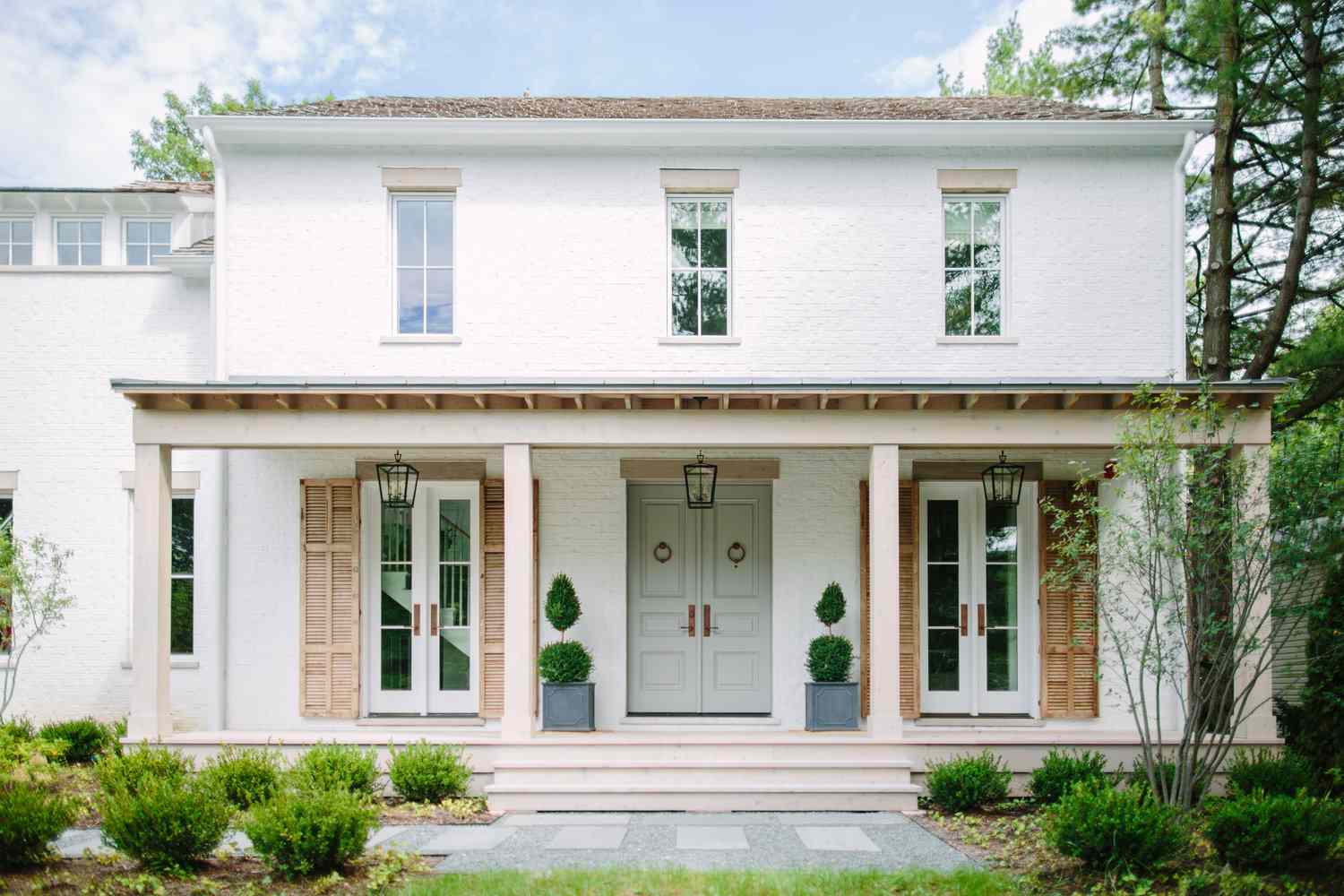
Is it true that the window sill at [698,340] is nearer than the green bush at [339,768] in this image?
No

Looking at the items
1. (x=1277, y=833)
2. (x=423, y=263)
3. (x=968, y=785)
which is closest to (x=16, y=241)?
(x=423, y=263)

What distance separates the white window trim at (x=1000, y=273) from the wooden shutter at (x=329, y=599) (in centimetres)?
644

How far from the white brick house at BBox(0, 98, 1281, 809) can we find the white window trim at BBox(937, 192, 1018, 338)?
33mm

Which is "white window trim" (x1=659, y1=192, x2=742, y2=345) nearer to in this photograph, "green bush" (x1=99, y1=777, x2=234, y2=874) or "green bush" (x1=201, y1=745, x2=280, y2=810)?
"green bush" (x1=201, y1=745, x2=280, y2=810)

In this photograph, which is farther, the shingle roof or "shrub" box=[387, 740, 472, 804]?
the shingle roof

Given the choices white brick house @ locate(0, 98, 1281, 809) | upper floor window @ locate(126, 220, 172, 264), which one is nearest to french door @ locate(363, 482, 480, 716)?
white brick house @ locate(0, 98, 1281, 809)

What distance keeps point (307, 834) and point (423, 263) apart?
248 inches

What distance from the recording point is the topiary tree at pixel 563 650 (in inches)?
361

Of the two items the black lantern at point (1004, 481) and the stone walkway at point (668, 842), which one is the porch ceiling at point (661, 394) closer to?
the black lantern at point (1004, 481)

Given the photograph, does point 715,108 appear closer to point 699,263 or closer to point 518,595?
point 699,263

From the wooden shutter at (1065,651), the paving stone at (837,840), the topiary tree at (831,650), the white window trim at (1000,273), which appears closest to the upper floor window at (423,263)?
the topiary tree at (831,650)

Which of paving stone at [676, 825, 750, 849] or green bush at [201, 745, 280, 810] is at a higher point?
green bush at [201, 745, 280, 810]

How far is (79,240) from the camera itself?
41.5 ft

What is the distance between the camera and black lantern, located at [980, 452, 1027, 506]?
9.62 metres
